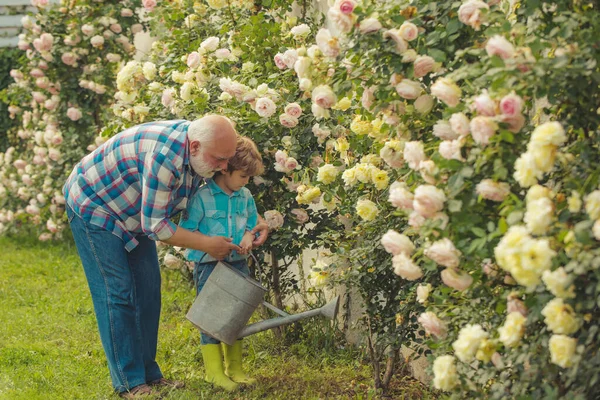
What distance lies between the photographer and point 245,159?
368 cm

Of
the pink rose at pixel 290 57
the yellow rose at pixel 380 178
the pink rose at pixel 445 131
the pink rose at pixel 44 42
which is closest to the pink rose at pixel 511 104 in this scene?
the pink rose at pixel 445 131

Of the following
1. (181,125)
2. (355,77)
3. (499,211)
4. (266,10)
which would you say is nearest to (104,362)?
(181,125)

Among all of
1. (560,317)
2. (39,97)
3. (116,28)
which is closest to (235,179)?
(560,317)

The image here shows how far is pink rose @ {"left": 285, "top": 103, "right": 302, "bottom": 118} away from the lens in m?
3.76

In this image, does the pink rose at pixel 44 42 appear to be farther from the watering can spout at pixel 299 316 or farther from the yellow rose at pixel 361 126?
the yellow rose at pixel 361 126

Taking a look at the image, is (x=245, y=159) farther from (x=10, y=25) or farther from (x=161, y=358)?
(x=10, y=25)

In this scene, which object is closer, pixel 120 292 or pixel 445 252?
pixel 445 252

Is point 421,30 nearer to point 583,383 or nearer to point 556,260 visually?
point 556,260

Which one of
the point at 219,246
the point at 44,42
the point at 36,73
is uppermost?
the point at 219,246

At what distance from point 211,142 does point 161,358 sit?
1535 millimetres

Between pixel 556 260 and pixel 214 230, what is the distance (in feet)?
6.31

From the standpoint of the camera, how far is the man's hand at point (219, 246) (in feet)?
11.8

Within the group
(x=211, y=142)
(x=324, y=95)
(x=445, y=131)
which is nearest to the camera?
(x=445, y=131)

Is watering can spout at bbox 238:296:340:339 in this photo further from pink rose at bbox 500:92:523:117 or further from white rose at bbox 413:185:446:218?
pink rose at bbox 500:92:523:117
